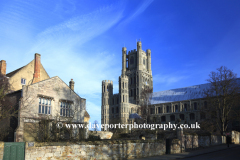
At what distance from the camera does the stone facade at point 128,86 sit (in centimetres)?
Result: 10619

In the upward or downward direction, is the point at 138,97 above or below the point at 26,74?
above

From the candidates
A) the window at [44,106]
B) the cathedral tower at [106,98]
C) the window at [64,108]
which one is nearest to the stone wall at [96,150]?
the window at [44,106]

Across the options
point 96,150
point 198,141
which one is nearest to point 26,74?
point 96,150

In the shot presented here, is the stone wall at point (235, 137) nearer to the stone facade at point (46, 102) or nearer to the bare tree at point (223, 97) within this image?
the bare tree at point (223, 97)

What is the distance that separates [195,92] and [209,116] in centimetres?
5239

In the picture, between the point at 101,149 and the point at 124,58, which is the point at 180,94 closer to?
the point at 124,58

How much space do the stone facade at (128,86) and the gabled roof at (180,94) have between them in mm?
10256

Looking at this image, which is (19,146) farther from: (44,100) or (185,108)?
(185,108)

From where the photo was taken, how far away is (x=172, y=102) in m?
97.4

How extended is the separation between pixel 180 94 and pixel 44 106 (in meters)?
82.5

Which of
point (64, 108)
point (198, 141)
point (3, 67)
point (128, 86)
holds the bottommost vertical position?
point (198, 141)

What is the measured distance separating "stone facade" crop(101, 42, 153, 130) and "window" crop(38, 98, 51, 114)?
73.2 m

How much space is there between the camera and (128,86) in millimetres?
121062

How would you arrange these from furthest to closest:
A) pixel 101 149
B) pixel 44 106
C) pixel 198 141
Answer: pixel 198 141 → pixel 44 106 → pixel 101 149
